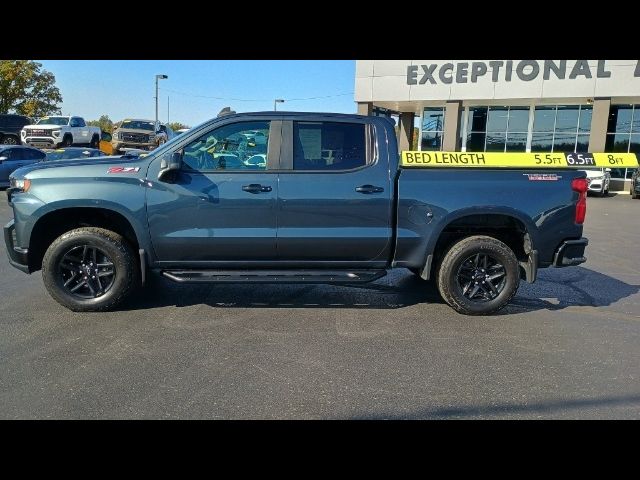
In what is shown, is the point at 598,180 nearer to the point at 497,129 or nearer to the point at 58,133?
the point at 497,129

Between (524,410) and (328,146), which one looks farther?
(328,146)

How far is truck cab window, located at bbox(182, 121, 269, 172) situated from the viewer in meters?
4.76

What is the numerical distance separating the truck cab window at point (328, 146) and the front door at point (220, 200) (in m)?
0.24

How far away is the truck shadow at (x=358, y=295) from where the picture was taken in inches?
205

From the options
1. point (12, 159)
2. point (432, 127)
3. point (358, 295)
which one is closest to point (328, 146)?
point (358, 295)

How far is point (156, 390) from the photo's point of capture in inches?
130

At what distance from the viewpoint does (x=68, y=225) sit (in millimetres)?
4930

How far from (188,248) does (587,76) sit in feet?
73.4

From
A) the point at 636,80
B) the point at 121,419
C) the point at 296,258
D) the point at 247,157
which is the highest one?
the point at 636,80

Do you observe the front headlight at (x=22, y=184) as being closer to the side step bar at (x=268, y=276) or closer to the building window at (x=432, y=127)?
the side step bar at (x=268, y=276)

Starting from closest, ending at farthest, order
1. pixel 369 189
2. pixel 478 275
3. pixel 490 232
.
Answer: pixel 369 189, pixel 478 275, pixel 490 232

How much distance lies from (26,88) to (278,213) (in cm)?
4262
